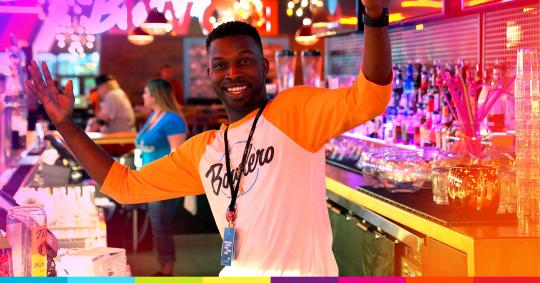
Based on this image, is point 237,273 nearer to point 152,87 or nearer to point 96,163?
point 96,163

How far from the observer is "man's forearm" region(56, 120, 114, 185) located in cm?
240

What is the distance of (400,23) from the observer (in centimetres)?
526

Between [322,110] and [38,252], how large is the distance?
32.1 inches

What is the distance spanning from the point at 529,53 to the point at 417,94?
2.44 metres

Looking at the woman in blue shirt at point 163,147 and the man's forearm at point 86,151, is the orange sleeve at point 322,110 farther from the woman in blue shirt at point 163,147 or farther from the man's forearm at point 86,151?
the woman in blue shirt at point 163,147

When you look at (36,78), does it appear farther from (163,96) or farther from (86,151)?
(163,96)

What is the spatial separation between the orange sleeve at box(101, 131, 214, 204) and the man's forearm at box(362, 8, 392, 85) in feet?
2.19

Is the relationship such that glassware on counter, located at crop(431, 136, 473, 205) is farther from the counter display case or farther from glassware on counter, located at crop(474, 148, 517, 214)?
glassware on counter, located at crop(474, 148, 517, 214)

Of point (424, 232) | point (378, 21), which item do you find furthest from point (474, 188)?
point (378, 21)

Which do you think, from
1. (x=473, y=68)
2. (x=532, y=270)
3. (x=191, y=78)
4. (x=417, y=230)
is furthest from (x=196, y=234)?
(x=191, y=78)

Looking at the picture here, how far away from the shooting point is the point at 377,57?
1.96 m

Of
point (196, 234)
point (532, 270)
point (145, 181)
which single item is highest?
point (145, 181)

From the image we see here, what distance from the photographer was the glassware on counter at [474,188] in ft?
10.5

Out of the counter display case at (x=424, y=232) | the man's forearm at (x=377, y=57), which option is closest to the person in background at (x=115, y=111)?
the counter display case at (x=424, y=232)
